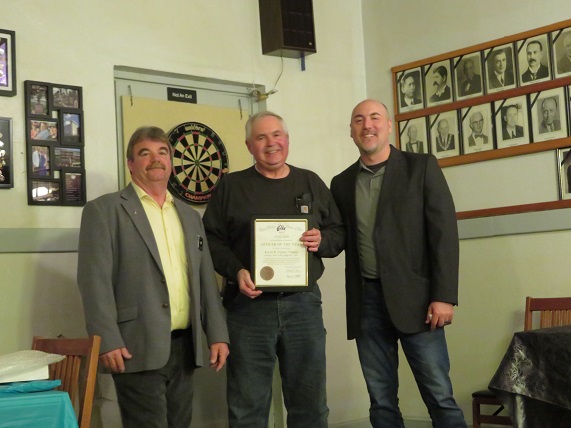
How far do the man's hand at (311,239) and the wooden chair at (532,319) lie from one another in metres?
1.53

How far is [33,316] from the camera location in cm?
415

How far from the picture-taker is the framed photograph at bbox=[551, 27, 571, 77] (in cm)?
480

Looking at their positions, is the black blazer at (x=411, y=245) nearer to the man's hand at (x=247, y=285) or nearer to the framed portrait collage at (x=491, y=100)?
the man's hand at (x=247, y=285)

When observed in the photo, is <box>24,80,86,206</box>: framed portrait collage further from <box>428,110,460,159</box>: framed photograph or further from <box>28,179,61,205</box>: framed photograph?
<box>428,110,460,159</box>: framed photograph

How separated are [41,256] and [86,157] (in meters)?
0.58

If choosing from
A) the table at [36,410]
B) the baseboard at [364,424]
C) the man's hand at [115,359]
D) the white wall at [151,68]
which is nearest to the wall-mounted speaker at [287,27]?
the white wall at [151,68]

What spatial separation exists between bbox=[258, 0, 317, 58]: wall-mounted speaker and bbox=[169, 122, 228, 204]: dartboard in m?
0.72

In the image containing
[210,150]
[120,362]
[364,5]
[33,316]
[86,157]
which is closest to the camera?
[120,362]

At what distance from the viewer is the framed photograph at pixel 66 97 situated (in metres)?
4.32

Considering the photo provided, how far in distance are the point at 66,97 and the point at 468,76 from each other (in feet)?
8.00

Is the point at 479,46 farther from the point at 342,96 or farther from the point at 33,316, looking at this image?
the point at 33,316

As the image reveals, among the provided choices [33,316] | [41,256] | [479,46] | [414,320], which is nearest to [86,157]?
[41,256]

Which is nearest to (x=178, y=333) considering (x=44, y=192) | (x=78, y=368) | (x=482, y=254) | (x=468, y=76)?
(x=78, y=368)

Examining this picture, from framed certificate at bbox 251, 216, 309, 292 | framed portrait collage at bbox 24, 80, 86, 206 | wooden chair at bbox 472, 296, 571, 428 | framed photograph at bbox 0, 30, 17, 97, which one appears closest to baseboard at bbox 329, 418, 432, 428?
wooden chair at bbox 472, 296, 571, 428
